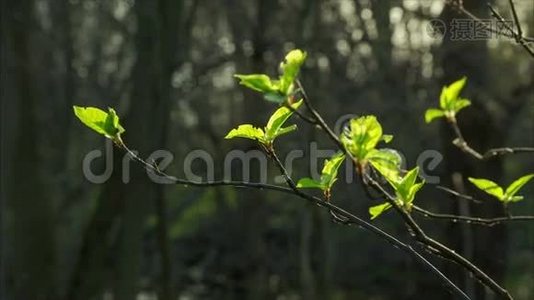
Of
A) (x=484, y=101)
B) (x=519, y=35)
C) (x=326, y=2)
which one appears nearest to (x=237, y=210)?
(x=326, y=2)

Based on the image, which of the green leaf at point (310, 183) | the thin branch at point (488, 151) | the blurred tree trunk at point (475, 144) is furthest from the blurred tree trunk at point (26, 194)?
the green leaf at point (310, 183)

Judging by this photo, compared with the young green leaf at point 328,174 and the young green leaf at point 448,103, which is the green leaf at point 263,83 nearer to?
the young green leaf at point 328,174

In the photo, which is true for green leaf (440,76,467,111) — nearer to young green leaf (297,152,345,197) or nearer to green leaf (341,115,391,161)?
young green leaf (297,152,345,197)

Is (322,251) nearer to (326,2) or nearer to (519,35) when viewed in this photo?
(326,2)

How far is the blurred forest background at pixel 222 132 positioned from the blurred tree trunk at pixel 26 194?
0.06 feet

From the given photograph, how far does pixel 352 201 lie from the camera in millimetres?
10266

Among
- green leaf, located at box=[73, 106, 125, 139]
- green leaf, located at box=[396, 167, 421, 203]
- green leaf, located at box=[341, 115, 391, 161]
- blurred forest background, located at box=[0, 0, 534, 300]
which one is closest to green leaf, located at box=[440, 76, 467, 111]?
green leaf, located at box=[396, 167, 421, 203]

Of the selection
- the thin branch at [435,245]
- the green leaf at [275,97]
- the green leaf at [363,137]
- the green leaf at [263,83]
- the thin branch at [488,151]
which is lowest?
the thin branch at [435,245]

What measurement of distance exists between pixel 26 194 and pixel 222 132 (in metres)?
5.54

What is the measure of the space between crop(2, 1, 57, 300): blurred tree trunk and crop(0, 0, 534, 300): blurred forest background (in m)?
0.02

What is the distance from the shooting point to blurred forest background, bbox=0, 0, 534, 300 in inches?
256

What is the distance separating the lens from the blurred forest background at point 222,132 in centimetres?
649

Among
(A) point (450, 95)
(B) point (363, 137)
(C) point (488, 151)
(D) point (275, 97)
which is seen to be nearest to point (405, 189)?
(B) point (363, 137)

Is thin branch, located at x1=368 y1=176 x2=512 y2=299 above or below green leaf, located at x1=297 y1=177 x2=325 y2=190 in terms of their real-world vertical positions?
below
